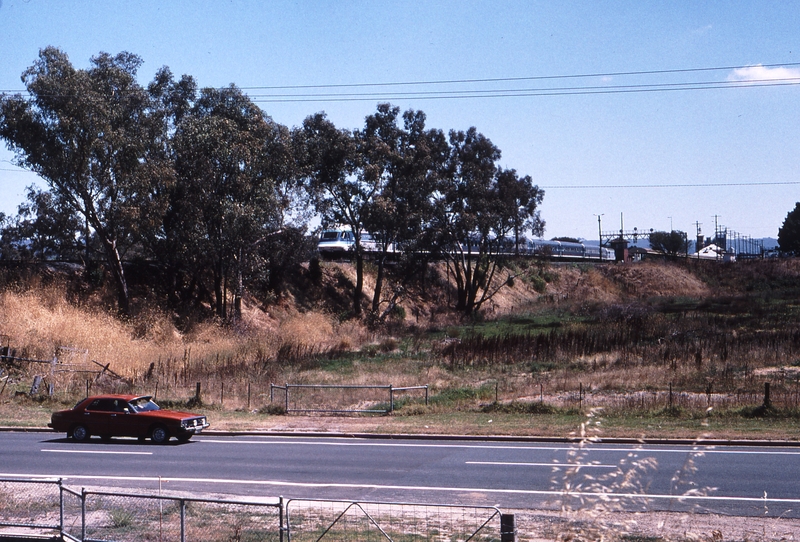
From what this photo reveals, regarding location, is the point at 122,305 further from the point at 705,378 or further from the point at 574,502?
the point at 574,502

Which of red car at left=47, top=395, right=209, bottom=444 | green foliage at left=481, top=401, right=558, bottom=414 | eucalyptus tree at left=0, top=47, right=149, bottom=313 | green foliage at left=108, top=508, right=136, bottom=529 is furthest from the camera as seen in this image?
eucalyptus tree at left=0, top=47, right=149, bottom=313

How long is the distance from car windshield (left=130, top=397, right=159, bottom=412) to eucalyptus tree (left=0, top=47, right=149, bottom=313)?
22.5m

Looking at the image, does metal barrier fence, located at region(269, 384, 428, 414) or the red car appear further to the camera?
metal barrier fence, located at region(269, 384, 428, 414)

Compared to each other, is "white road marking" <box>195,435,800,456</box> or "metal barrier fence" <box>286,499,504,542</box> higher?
"metal barrier fence" <box>286,499,504,542</box>

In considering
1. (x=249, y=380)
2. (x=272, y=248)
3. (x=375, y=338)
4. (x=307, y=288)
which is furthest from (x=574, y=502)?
(x=307, y=288)

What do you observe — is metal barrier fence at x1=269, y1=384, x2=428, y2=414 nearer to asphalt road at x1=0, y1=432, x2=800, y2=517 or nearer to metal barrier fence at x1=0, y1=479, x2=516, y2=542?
asphalt road at x1=0, y1=432, x2=800, y2=517

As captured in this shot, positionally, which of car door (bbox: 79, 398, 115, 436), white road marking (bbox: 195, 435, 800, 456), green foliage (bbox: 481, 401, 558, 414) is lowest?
white road marking (bbox: 195, 435, 800, 456)

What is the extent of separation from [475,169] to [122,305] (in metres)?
27.2

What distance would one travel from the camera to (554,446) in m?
19.4

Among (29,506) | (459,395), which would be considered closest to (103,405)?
(29,506)

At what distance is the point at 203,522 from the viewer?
1001 centimetres

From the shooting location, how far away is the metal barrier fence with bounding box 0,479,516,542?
31.5ft

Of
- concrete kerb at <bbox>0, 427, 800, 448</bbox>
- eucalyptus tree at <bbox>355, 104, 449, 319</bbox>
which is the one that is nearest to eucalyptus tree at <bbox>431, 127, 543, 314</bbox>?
eucalyptus tree at <bbox>355, 104, 449, 319</bbox>

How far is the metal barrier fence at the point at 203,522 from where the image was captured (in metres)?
9.61
